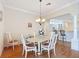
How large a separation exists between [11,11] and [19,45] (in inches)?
83.8

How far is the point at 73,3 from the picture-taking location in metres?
5.12

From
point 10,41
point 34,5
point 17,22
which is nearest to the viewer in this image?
point 34,5

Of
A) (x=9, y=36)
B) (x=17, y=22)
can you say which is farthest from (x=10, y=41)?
(x=17, y=22)

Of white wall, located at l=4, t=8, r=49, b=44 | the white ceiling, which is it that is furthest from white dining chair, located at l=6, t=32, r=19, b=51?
the white ceiling

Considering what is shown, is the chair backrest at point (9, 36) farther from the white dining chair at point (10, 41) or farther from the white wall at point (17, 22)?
the white wall at point (17, 22)

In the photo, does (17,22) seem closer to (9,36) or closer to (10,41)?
(9,36)

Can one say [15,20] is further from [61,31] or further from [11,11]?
[61,31]

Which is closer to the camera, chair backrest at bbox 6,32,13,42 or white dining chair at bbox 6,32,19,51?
white dining chair at bbox 6,32,19,51

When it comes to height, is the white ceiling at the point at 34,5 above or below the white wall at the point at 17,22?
above

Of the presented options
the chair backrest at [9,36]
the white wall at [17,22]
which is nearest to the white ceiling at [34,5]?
the white wall at [17,22]

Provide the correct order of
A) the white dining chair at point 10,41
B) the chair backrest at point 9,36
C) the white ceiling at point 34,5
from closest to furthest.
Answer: the white ceiling at point 34,5
the white dining chair at point 10,41
the chair backrest at point 9,36

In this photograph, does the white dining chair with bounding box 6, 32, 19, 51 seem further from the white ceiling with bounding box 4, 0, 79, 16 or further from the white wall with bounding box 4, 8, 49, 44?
the white ceiling with bounding box 4, 0, 79, 16

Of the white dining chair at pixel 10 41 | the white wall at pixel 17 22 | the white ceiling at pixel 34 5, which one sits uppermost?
the white ceiling at pixel 34 5

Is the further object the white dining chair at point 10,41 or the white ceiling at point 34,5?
the white dining chair at point 10,41
